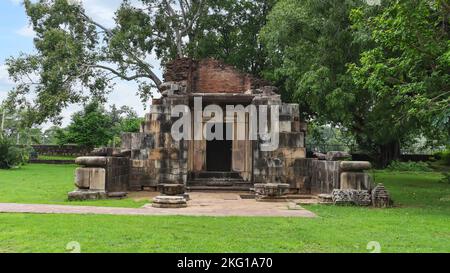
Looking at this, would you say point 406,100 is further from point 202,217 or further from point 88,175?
point 88,175

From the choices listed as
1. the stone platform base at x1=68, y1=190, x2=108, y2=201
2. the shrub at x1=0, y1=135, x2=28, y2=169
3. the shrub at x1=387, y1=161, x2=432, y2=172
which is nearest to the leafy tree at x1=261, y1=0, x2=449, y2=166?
the shrub at x1=387, y1=161, x2=432, y2=172

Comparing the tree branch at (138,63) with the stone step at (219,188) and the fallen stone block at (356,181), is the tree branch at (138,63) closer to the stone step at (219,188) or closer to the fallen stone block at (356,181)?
the stone step at (219,188)

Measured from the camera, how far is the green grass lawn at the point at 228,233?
699 centimetres

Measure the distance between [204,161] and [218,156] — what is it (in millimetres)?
1402

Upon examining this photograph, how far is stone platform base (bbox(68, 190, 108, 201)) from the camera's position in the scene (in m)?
13.1

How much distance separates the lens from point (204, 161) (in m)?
19.7

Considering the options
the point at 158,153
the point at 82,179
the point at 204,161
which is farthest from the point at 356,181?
the point at 204,161

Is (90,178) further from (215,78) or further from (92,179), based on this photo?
(215,78)

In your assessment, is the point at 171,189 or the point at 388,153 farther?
the point at 388,153

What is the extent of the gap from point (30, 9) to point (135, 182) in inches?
745

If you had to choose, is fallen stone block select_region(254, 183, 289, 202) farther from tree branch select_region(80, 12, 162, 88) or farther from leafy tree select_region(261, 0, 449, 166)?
tree branch select_region(80, 12, 162, 88)

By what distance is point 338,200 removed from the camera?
1305 cm

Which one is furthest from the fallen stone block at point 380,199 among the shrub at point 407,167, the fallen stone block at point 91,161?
the shrub at point 407,167
